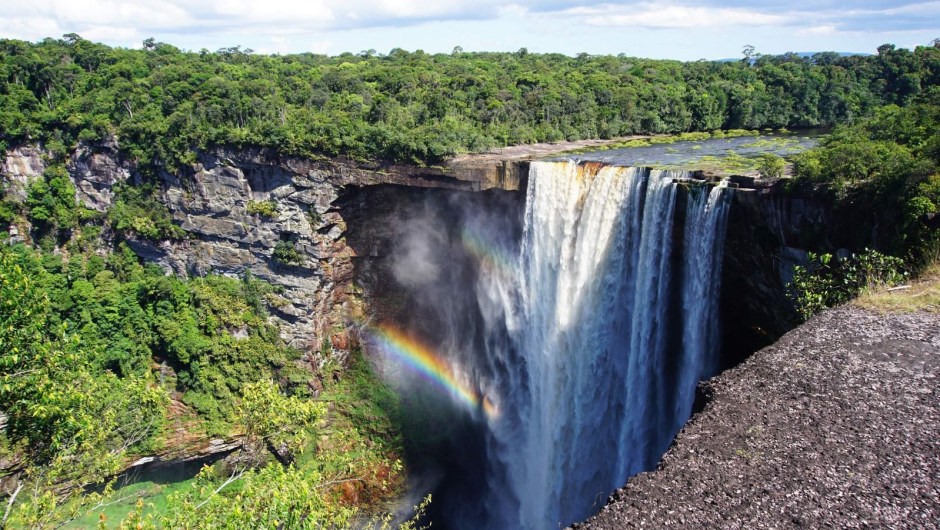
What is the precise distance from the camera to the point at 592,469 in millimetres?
25812

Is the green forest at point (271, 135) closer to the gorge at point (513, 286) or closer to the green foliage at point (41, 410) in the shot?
the gorge at point (513, 286)

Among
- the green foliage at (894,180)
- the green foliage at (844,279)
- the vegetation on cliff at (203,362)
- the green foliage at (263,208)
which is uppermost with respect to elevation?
the green foliage at (894,180)

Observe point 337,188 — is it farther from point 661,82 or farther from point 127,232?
point 661,82

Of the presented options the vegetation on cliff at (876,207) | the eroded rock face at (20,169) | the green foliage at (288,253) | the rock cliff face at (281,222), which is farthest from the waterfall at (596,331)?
the eroded rock face at (20,169)

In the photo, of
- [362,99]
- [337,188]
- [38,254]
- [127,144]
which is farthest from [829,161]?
[38,254]

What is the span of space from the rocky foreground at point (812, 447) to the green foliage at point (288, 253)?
82.1 ft

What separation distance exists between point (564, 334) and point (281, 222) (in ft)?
54.9

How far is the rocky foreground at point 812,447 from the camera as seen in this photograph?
9.32 m

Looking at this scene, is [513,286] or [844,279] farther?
[513,286]

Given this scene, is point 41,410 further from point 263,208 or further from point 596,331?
point 263,208

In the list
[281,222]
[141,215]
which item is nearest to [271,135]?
[281,222]

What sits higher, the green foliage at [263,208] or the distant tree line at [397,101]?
the distant tree line at [397,101]

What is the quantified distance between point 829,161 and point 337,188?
73.5ft

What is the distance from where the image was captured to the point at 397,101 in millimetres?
37375
